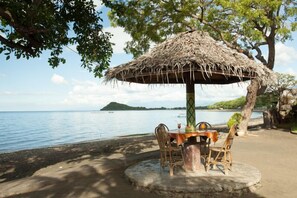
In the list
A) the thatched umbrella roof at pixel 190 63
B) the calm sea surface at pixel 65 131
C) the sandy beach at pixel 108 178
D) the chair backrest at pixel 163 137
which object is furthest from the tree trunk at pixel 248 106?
the chair backrest at pixel 163 137

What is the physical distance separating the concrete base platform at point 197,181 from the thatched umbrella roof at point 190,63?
2.18 meters

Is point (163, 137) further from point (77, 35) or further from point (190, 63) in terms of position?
point (77, 35)

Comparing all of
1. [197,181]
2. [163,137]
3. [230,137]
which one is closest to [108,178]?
[163,137]

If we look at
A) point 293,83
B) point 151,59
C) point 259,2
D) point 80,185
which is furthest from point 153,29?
point 293,83

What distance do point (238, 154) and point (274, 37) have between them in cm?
940

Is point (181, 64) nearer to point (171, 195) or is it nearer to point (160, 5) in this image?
point (171, 195)

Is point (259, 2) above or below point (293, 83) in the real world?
above

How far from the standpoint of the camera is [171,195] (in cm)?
550

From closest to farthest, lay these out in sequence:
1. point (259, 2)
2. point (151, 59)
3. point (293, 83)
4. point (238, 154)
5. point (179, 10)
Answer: point (151, 59) → point (238, 154) → point (259, 2) → point (179, 10) → point (293, 83)

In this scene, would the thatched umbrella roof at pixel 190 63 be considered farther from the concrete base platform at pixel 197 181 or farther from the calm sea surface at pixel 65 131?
the calm sea surface at pixel 65 131

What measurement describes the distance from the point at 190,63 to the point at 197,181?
98.0 inches

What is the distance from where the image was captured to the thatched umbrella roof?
19.4 feet

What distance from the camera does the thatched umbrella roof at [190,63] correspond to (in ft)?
19.4

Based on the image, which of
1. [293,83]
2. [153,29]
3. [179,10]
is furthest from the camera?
[293,83]
